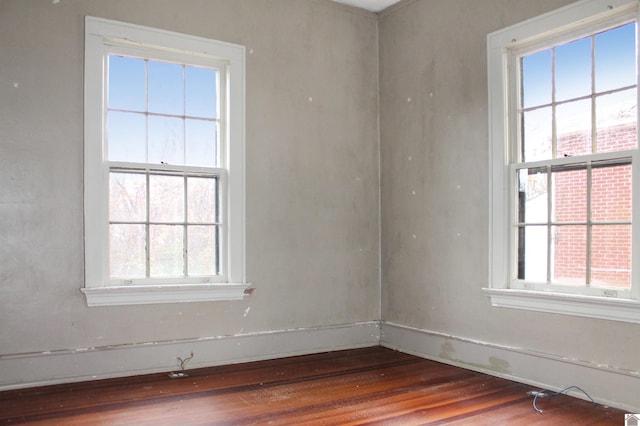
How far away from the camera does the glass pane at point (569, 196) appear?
10.8ft

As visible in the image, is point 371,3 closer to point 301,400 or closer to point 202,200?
point 202,200

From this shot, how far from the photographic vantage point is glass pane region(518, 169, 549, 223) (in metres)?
3.50

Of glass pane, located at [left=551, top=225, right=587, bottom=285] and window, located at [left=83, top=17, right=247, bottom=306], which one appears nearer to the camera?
glass pane, located at [left=551, top=225, right=587, bottom=285]

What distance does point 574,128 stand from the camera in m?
3.34

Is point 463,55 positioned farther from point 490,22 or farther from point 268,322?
point 268,322

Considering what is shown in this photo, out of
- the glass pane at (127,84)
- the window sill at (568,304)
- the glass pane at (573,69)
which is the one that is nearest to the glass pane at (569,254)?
the window sill at (568,304)

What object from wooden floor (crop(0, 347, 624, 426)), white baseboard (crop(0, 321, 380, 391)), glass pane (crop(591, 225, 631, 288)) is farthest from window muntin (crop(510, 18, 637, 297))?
white baseboard (crop(0, 321, 380, 391))

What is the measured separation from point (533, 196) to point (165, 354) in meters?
2.78

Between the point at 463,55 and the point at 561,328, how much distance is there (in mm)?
2078

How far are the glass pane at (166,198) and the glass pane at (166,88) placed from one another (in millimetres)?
504

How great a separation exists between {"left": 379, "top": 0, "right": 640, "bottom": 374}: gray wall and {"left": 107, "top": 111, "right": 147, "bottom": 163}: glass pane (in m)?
2.08

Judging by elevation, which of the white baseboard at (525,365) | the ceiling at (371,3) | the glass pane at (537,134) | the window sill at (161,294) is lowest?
the white baseboard at (525,365)

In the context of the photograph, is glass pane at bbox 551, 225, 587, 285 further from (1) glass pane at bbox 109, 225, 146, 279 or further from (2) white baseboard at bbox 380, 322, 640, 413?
(1) glass pane at bbox 109, 225, 146, 279

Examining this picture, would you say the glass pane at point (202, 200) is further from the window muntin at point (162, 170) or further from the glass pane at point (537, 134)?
the glass pane at point (537, 134)
